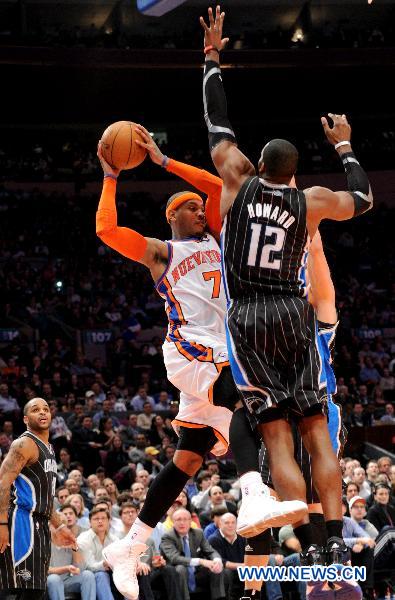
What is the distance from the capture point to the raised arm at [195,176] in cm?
609

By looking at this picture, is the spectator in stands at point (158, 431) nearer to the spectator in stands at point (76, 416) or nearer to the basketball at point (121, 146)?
the spectator in stands at point (76, 416)

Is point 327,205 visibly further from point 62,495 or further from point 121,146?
point 62,495

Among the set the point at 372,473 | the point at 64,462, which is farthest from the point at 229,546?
the point at 372,473

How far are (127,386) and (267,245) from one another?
1483cm

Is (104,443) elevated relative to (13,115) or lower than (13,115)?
lower

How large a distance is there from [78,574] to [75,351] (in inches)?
376

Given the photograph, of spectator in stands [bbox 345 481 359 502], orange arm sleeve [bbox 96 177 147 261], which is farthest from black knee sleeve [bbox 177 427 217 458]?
spectator in stands [bbox 345 481 359 502]

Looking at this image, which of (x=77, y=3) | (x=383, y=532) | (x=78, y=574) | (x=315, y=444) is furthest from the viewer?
(x=77, y=3)

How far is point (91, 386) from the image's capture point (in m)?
18.8

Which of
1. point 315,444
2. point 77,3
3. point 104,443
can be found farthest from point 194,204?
point 77,3

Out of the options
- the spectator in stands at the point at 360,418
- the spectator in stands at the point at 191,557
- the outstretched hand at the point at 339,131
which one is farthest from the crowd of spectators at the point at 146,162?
the outstretched hand at the point at 339,131

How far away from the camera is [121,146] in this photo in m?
6.01

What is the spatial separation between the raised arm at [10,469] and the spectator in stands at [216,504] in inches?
203

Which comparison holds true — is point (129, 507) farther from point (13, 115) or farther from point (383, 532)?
point (13, 115)
